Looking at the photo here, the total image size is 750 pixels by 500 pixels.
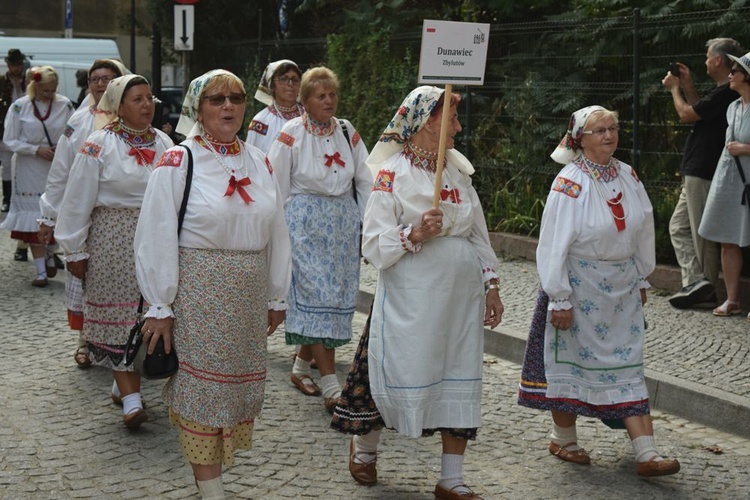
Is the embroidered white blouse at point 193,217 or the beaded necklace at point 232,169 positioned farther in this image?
the beaded necklace at point 232,169

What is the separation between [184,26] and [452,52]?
11.4 m

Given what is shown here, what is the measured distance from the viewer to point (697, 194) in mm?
9945

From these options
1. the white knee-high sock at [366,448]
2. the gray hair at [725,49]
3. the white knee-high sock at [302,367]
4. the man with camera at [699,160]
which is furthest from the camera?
the man with camera at [699,160]

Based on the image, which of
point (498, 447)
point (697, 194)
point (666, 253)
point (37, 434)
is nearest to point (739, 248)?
point (697, 194)

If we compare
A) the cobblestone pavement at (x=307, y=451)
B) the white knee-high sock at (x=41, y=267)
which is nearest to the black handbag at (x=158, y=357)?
the cobblestone pavement at (x=307, y=451)

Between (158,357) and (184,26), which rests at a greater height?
(184,26)

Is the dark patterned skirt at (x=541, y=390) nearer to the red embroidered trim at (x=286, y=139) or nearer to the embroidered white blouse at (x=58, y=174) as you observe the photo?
the red embroidered trim at (x=286, y=139)

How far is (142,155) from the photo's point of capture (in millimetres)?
6828

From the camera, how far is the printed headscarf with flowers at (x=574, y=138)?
6.19 m

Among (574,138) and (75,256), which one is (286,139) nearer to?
(75,256)

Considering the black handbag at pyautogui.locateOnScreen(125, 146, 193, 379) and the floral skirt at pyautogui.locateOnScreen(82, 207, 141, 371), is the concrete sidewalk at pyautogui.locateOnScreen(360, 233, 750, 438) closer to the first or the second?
the floral skirt at pyautogui.locateOnScreen(82, 207, 141, 371)

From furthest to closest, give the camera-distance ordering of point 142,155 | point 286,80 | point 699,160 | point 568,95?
point 568,95 → point 699,160 → point 286,80 → point 142,155

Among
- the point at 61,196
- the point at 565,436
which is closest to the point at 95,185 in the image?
the point at 61,196

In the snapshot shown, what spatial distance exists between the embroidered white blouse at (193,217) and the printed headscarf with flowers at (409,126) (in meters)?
0.62
